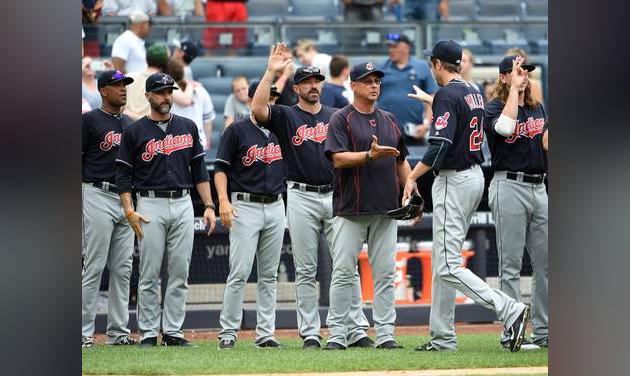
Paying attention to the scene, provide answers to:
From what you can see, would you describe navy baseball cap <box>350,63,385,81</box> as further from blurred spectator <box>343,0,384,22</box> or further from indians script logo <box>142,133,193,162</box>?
blurred spectator <box>343,0,384,22</box>

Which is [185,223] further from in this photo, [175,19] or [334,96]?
[175,19]

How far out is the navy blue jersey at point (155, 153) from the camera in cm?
866

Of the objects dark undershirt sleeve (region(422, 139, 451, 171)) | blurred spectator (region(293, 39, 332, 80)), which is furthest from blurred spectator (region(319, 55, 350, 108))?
dark undershirt sleeve (region(422, 139, 451, 171))

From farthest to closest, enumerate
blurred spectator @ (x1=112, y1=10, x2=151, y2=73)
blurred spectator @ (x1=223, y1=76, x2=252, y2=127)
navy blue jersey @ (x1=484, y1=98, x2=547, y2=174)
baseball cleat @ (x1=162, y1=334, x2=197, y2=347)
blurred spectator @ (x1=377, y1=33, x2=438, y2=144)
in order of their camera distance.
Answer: blurred spectator @ (x1=377, y1=33, x2=438, y2=144), blurred spectator @ (x1=223, y1=76, x2=252, y2=127), blurred spectator @ (x1=112, y1=10, x2=151, y2=73), baseball cleat @ (x1=162, y1=334, x2=197, y2=347), navy blue jersey @ (x1=484, y1=98, x2=547, y2=174)

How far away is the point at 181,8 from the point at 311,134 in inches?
275

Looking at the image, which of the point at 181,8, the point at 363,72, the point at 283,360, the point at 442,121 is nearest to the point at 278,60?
the point at 363,72

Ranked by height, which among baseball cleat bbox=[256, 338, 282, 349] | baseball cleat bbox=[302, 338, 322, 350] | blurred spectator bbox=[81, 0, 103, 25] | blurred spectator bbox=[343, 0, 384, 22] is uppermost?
blurred spectator bbox=[343, 0, 384, 22]

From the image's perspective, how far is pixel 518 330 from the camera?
767cm

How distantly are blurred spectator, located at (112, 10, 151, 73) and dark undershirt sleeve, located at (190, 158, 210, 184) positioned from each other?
9.38 feet

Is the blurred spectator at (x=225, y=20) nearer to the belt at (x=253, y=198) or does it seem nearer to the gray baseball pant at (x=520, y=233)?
→ the belt at (x=253, y=198)

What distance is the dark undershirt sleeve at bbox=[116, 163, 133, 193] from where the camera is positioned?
28.0ft

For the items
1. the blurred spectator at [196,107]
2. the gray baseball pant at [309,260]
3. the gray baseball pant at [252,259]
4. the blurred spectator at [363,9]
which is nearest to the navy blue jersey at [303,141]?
the gray baseball pant at [309,260]

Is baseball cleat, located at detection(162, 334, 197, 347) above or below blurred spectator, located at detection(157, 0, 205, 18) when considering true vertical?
below

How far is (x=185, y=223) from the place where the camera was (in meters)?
8.80
